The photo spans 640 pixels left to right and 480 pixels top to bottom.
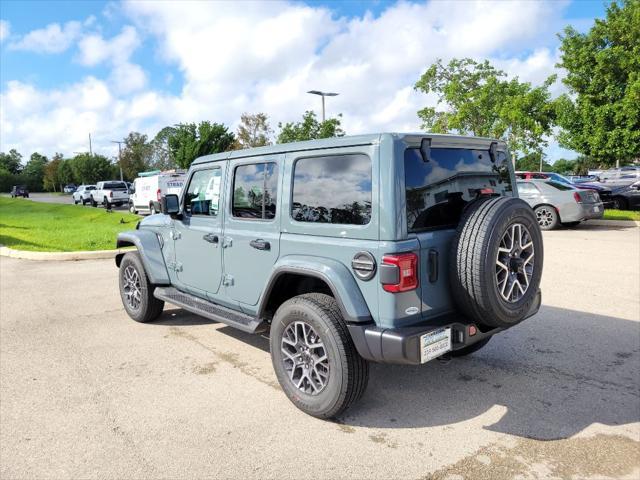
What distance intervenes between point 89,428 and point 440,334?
7.94 feet

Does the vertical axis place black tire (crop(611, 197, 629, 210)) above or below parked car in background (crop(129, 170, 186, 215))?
below

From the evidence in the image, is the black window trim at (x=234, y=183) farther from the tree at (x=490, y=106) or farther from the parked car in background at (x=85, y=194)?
the parked car in background at (x=85, y=194)

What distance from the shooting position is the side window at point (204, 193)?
4.59 m

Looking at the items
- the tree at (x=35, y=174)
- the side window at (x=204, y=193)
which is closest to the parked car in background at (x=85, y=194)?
the side window at (x=204, y=193)

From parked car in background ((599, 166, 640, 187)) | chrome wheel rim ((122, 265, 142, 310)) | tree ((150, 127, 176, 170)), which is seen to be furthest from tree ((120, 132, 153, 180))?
chrome wheel rim ((122, 265, 142, 310))

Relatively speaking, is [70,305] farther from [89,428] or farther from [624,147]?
[624,147]

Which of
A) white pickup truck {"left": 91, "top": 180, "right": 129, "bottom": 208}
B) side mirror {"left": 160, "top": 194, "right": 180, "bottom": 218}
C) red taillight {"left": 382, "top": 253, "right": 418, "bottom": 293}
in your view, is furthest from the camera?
white pickup truck {"left": 91, "top": 180, "right": 129, "bottom": 208}

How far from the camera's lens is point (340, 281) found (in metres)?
3.16

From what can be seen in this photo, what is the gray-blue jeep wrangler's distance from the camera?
121 inches

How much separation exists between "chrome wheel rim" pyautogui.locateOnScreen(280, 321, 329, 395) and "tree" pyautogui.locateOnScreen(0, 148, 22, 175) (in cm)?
12058

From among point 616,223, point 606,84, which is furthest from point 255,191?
point 606,84

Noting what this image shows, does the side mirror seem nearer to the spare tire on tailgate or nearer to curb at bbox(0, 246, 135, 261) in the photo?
the spare tire on tailgate

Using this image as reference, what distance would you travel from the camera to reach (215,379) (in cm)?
411

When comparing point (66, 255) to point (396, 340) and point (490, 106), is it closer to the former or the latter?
point (396, 340)
